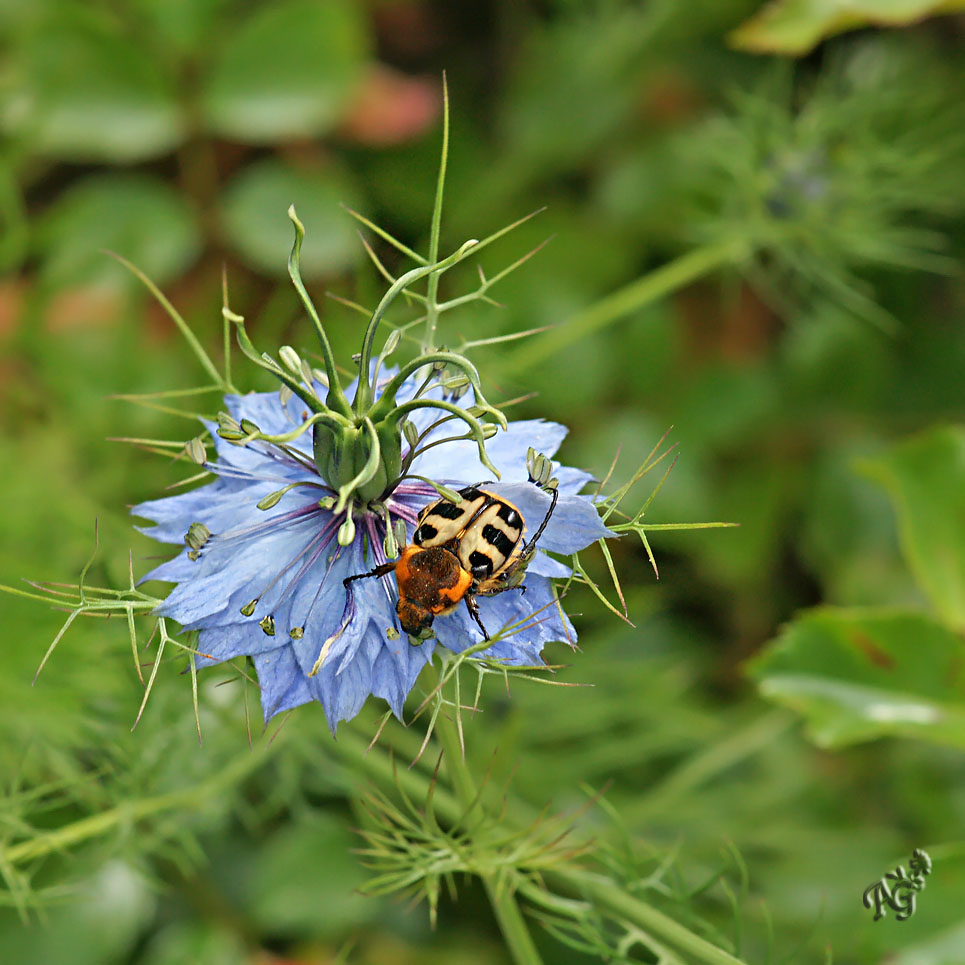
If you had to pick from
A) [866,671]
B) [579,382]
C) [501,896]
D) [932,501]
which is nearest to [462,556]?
[501,896]

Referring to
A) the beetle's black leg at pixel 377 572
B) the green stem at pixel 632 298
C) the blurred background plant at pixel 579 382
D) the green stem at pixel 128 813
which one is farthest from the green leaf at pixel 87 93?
the beetle's black leg at pixel 377 572

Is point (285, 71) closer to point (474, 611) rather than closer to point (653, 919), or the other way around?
point (474, 611)

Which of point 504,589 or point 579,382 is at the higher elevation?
point 504,589

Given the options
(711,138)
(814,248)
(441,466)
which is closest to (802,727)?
(814,248)

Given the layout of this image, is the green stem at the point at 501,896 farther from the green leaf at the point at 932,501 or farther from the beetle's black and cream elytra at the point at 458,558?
the green leaf at the point at 932,501

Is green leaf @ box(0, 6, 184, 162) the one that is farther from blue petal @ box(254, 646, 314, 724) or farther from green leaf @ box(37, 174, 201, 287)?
blue petal @ box(254, 646, 314, 724)

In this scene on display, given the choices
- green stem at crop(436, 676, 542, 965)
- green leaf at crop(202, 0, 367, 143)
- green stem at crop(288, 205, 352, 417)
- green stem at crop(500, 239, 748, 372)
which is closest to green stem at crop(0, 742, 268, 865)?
green stem at crop(436, 676, 542, 965)
